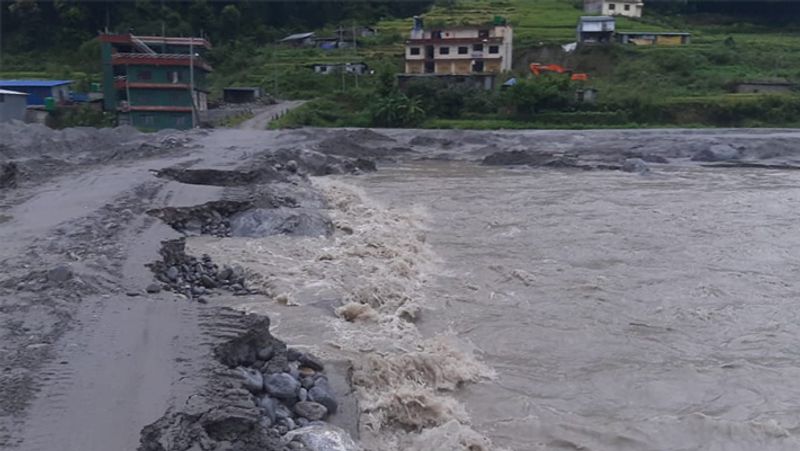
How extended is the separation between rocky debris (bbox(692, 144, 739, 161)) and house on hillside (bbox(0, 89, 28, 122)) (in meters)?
30.1

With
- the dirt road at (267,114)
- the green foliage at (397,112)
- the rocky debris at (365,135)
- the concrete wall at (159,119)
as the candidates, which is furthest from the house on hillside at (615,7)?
the concrete wall at (159,119)

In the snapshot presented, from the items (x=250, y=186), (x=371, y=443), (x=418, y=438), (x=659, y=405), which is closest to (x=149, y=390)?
(x=371, y=443)

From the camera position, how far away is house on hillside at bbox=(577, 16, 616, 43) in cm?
5650

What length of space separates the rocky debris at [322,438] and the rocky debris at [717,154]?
96.4 feet

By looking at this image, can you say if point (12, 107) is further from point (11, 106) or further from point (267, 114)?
point (267, 114)

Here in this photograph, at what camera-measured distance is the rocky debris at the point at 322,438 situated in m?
6.57

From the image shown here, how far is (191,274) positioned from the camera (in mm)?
11375

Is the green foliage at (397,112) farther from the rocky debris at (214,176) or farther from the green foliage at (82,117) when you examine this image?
the rocky debris at (214,176)

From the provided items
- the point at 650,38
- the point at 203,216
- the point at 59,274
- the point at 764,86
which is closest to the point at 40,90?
the point at 203,216

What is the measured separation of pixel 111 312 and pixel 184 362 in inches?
70.2

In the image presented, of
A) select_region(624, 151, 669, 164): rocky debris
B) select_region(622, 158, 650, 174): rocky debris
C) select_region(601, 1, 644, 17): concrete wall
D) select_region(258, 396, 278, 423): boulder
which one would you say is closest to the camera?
select_region(258, 396, 278, 423): boulder

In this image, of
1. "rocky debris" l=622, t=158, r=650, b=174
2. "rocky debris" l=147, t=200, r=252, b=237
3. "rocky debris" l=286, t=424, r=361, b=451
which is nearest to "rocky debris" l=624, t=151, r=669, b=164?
"rocky debris" l=622, t=158, r=650, b=174

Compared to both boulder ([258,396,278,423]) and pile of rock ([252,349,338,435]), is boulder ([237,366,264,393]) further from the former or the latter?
boulder ([258,396,278,423])

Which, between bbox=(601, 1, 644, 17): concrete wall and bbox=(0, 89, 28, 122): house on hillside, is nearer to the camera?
bbox=(0, 89, 28, 122): house on hillside
